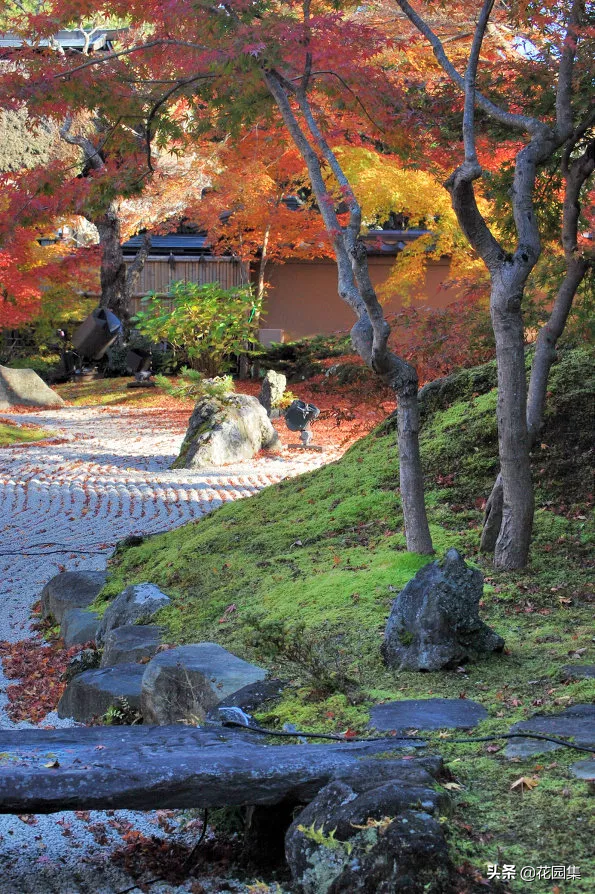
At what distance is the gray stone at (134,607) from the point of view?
251 inches

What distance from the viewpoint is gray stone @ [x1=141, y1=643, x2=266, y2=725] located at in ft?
14.2

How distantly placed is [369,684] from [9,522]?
745cm

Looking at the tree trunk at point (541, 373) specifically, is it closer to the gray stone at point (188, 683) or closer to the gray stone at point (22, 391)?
the gray stone at point (188, 683)

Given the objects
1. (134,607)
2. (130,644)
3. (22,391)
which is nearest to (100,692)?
(130,644)

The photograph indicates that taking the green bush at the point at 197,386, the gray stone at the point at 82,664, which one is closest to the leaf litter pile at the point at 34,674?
the gray stone at the point at 82,664

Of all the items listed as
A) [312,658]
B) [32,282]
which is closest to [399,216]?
[32,282]

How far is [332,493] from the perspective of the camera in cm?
806

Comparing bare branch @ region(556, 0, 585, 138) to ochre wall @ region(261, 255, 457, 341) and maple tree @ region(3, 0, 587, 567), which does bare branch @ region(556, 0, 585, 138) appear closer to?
maple tree @ region(3, 0, 587, 567)

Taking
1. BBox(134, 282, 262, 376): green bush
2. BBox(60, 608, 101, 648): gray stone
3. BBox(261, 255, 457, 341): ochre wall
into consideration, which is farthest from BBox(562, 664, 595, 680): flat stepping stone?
BBox(261, 255, 457, 341): ochre wall

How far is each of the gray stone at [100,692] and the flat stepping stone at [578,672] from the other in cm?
219

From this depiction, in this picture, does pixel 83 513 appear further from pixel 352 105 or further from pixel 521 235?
pixel 521 235

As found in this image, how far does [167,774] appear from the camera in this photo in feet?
9.72

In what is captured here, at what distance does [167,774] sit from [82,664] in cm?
325

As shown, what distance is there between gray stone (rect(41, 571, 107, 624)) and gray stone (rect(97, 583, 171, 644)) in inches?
33.0
